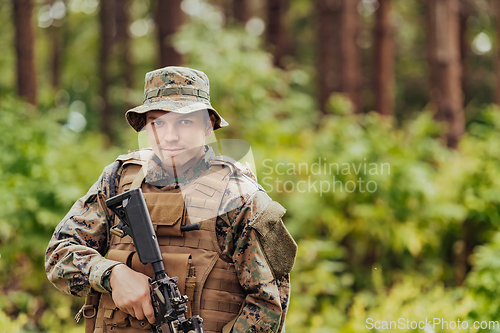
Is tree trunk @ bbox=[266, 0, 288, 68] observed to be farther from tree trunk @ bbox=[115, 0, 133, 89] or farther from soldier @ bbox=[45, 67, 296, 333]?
soldier @ bbox=[45, 67, 296, 333]

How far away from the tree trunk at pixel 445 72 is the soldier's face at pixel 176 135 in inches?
320

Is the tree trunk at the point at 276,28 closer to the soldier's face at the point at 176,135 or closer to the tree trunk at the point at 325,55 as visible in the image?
the tree trunk at the point at 325,55

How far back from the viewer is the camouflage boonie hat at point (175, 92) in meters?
1.90

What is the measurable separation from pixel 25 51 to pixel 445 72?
8.02 metres

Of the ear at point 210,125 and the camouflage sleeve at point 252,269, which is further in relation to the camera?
the ear at point 210,125

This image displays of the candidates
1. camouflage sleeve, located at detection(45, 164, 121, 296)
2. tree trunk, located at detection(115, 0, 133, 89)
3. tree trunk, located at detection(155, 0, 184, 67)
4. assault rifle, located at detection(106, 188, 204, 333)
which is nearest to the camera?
assault rifle, located at detection(106, 188, 204, 333)

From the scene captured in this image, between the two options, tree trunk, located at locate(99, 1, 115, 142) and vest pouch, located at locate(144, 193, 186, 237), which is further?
tree trunk, located at locate(99, 1, 115, 142)

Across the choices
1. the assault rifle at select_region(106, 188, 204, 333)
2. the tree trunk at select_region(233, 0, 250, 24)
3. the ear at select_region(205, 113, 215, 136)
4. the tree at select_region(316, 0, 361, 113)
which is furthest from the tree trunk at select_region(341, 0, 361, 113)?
the assault rifle at select_region(106, 188, 204, 333)

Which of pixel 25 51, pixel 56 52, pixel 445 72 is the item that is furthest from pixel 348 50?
pixel 56 52

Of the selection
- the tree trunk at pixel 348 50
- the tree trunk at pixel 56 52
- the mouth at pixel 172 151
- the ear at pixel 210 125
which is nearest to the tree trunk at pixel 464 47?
the tree trunk at pixel 348 50

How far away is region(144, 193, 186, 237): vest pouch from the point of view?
1857 mm

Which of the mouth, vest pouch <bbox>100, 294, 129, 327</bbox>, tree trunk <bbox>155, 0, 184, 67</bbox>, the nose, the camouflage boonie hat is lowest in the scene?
vest pouch <bbox>100, 294, 129, 327</bbox>

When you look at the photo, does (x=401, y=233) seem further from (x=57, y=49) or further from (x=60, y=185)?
(x=57, y=49)

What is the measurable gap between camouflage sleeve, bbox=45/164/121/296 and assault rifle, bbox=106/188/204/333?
5.4 inches
